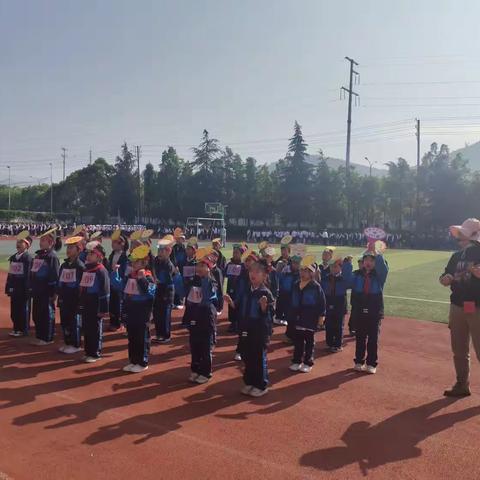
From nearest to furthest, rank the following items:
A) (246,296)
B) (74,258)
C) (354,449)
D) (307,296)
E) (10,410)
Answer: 1. (354,449)
2. (10,410)
3. (246,296)
4. (307,296)
5. (74,258)

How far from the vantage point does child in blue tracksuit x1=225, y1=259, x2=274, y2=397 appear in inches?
273

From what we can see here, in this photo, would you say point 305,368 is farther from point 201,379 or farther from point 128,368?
point 128,368

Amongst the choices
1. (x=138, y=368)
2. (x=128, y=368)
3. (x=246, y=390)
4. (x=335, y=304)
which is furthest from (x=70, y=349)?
(x=335, y=304)

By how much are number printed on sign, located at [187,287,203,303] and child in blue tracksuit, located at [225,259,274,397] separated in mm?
791

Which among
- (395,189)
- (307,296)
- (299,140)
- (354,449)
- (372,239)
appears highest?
(299,140)

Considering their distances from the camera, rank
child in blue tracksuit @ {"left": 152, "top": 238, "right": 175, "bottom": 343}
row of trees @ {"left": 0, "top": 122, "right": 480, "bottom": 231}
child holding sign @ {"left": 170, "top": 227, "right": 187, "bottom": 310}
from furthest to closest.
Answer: row of trees @ {"left": 0, "top": 122, "right": 480, "bottom": 231} < child holding sign @ {"left": 170, "top": 227, "right": 187, "bottom": 310} < child in blue tracksuit @ {"left": 152, "top": 238, "right": 175, "bottom": 343}

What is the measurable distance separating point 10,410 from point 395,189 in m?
59.3

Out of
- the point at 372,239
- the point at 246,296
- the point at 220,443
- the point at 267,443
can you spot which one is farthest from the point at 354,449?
the point at 372,239

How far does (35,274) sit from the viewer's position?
31.1ft

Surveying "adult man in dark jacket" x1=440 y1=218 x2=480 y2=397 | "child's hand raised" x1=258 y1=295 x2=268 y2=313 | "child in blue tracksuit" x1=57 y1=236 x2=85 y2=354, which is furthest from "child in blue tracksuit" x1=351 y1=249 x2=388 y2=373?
"child in blue tracksuit" x1=57 y1=236 x2=85 y2=354

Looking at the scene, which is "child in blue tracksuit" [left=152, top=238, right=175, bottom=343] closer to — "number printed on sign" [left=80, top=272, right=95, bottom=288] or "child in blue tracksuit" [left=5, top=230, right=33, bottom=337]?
"number printed on sign" [left=80, top=272, right=95, bottom=288]

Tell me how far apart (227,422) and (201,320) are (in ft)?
6.06

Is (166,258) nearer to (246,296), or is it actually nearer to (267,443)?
(246,296)

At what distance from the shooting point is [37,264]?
955cm
